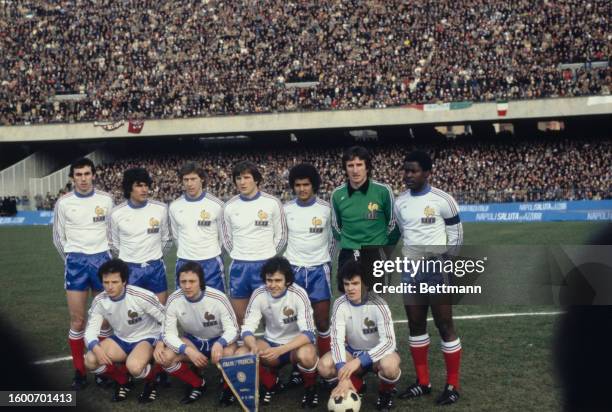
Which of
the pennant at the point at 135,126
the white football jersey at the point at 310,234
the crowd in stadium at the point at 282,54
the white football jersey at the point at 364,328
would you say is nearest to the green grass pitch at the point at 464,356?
the white football jersey at the point at 364,328

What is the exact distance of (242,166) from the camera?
22.9 feet

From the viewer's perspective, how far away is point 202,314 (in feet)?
21.0

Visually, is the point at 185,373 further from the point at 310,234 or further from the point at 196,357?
the point at 310,234

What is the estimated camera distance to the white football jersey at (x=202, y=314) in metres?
6.34

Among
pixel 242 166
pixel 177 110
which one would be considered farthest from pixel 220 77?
pixel 242 166

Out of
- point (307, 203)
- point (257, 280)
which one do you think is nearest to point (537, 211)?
point (307, 203)

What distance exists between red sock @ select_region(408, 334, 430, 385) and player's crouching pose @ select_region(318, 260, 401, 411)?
0.37 meters

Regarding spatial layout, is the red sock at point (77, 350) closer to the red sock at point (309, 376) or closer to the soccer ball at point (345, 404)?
the red sock at point (309, 376)

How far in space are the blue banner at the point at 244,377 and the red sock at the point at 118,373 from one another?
1257 millimetres

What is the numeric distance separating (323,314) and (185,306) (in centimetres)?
137

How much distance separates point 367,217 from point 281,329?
133cm

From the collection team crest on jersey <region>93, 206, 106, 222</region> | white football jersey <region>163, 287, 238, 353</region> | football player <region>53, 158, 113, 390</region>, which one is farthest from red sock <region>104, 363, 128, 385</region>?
team crest on jersey <region>93, 206, 106, 222</region>

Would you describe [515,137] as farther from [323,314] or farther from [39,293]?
[323,314]

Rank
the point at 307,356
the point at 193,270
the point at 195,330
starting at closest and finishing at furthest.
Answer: the point at 307,356, the point at 193,270, the point at 195,330
